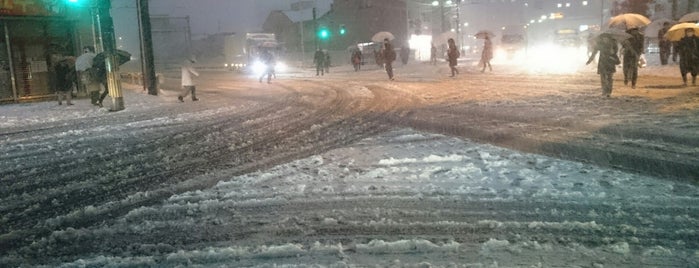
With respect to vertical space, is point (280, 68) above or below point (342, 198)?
above

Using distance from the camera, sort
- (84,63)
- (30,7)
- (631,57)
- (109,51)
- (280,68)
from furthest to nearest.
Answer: (280,68) → (30,7) → (84,63) → (631,57) → (109,51)

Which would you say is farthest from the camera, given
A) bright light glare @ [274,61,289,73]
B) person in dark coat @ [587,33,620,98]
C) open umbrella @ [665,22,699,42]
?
bright light glare @ [274,61,289,73]

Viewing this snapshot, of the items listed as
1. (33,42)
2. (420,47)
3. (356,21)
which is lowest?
(33,42)

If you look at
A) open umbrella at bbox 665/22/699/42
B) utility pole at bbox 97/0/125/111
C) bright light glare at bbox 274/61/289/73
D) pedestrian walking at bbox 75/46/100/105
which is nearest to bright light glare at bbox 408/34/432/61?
bright light glare at bbox 274/61/289/73

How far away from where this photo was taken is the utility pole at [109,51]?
12.9 meters

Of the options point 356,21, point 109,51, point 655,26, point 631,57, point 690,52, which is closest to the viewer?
point 109,51

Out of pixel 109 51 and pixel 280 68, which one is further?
pixel 280 68

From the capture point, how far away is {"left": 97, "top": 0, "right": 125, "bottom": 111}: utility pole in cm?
1288

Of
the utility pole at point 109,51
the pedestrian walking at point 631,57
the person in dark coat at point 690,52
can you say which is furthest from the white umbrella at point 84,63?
the person in dark coat at point 690,52

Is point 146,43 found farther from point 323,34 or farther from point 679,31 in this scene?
point 323,34

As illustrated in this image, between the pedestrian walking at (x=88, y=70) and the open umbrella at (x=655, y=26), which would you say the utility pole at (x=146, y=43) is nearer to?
the pedestrian walking at (x=88, y=70)

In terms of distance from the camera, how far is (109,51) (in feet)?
42.8

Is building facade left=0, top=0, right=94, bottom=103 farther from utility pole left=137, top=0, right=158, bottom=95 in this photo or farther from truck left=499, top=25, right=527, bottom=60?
truck left=499, top=25, right=527, bottom=60

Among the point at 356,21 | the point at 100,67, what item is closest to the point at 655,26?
the point at 100,67
